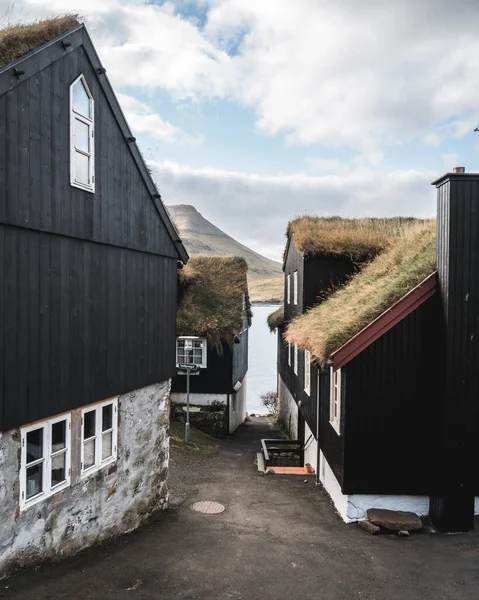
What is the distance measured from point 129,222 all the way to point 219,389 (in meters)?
14.7

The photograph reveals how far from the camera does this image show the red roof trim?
10000mm

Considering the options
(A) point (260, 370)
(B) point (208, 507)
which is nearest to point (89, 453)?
(B) point (208, 507)

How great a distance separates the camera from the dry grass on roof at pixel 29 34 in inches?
279

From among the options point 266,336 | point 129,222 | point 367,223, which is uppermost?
point 367,223

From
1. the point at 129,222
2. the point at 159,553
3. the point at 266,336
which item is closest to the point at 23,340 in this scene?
the point at 129,222

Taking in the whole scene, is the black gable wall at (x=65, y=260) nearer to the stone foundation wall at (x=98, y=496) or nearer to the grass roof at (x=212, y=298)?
the stone foundation wall at (x=98, y=496)

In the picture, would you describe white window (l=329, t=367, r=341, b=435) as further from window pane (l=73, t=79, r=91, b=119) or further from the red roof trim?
window pane (l=73, t=79, r=91, b=119)

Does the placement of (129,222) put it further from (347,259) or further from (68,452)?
(347,259)

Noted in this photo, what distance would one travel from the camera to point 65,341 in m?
7.70

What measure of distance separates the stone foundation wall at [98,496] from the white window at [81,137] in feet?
13.1

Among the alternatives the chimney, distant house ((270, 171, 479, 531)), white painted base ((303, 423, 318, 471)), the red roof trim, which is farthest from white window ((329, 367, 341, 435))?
white painted base ((303, 423, 318, 471))

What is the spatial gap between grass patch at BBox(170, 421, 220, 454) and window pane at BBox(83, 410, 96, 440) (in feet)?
30.1

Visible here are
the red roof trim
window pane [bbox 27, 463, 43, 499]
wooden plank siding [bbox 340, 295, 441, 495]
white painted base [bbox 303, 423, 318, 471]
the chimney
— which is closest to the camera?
window pane [bbox 27, 463, 43, 499]

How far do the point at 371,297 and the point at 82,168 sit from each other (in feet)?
23.8
